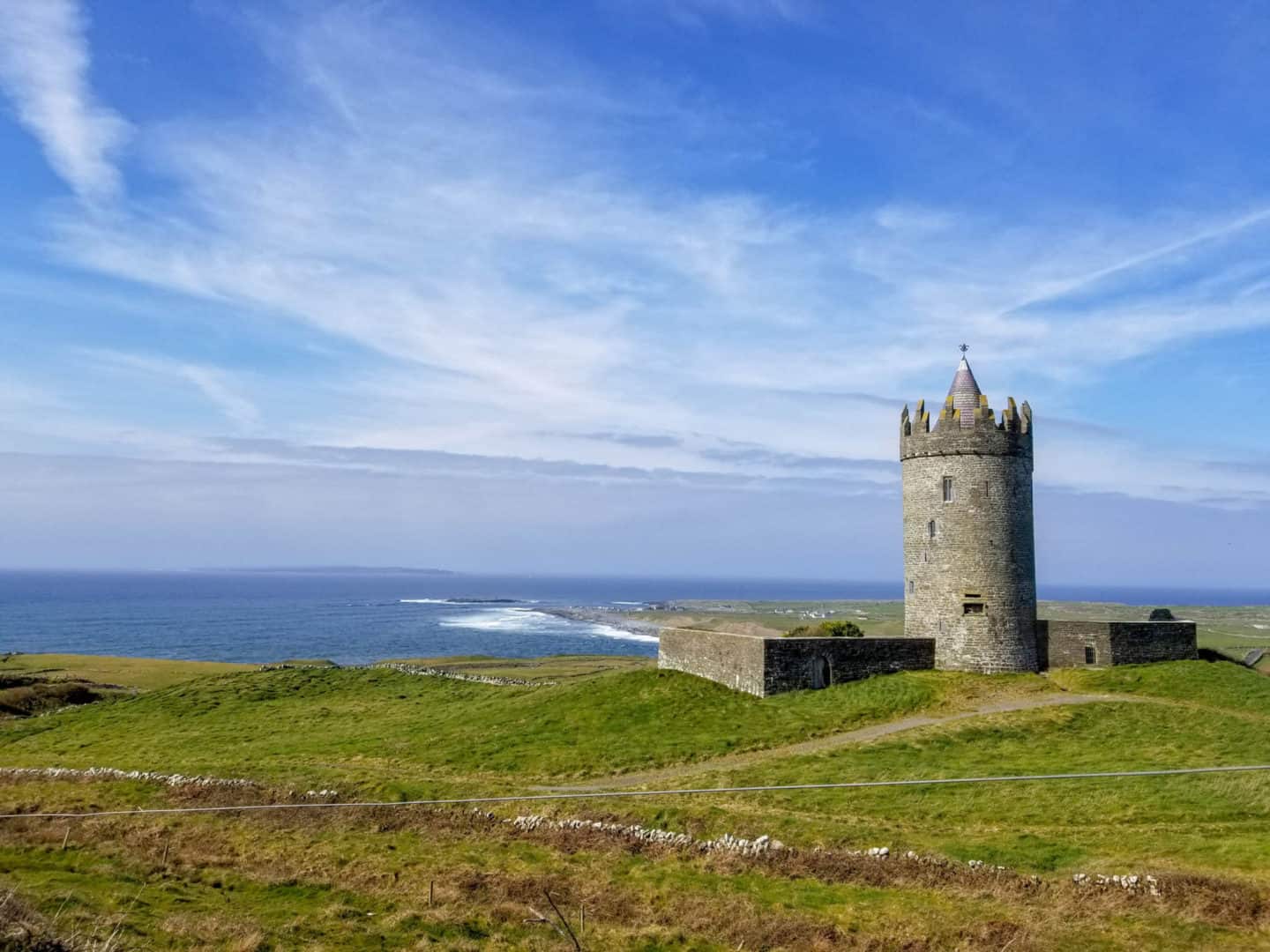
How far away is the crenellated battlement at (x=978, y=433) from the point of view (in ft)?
114

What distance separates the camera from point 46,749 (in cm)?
3428

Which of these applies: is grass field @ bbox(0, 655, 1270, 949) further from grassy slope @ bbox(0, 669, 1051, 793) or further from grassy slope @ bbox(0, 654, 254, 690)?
grassy slope @ bbox(0, 654, 254, 690)

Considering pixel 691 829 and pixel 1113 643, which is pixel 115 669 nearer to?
pixel 691 829

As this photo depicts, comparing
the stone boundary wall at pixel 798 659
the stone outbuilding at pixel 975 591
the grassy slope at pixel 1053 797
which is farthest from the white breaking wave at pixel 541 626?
the grassy slope at pixel 1053 797

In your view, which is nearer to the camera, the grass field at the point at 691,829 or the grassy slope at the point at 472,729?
the grass field at the point at 691,829

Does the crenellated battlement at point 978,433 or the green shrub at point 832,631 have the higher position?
the crenellated battlement at point 978,433

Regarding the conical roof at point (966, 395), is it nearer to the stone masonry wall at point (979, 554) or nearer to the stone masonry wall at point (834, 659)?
the stone masonry wall at point (979, 554)

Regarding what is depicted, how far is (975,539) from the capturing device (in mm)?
34656

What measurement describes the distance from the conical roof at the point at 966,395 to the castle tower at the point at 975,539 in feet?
0.12

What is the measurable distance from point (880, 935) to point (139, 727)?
34.7 meters

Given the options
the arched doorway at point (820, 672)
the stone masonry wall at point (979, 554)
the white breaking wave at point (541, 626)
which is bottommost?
the white breaking wave at point (541, 626)

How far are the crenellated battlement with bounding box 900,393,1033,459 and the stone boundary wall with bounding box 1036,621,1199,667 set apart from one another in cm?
715

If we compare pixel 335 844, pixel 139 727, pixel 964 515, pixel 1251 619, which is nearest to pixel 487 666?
pixel 139 727

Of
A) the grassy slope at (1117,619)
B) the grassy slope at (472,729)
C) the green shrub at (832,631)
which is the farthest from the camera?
the grassy slope at (1117,619)
